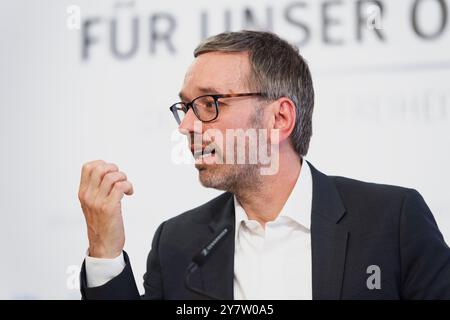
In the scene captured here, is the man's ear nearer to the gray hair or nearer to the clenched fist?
the gray hair

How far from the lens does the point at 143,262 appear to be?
173 cm

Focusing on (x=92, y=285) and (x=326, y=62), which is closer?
(x=92, y=285)

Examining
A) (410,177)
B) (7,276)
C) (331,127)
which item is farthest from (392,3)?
(7,276)

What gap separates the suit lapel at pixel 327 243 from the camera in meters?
1.32

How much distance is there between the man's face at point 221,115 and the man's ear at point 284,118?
A: 0.18ft

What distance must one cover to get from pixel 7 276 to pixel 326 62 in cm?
119

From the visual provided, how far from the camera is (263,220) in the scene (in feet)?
4.95

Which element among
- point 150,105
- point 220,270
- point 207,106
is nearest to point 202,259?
point 220,270

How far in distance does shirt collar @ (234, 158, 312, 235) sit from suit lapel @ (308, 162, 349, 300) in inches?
1.6

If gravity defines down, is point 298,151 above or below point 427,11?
below

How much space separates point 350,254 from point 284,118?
1.29 ft

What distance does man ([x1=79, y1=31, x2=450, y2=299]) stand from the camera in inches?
51.6
